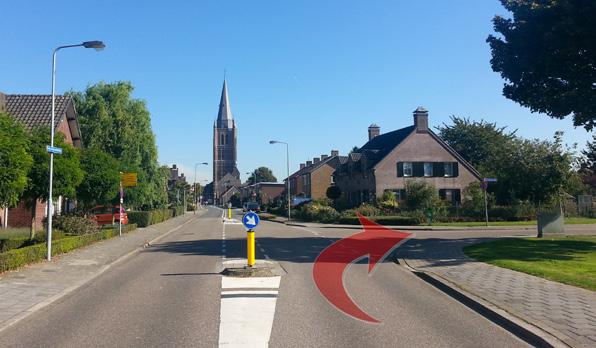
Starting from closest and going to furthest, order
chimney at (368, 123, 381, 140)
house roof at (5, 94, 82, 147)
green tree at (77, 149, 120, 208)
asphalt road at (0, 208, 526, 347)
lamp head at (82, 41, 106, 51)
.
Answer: asphalt road at (0, 208, 526, 347) → lamp head at (82, 41, 106, 51) → green tree at (77, 149, 120, 208) → house roof at (5, 94, 82, 147) → chimney at (368, 123, 381, 140)

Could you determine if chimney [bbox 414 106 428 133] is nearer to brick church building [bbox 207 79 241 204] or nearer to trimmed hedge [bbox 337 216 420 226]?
trimmed hedge [bbox 337 216 420 226]

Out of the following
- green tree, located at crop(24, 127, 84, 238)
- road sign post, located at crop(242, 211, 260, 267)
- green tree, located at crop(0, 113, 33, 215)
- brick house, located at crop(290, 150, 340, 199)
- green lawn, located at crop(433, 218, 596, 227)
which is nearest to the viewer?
road sign post, located at crop(242, 211, 260, 267)

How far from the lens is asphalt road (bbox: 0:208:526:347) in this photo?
20.7ft

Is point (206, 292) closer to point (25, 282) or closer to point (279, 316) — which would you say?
point (279, 316)

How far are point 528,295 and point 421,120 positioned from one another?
4404 cm

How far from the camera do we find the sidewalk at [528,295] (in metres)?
6.61

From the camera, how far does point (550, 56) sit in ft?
56.7

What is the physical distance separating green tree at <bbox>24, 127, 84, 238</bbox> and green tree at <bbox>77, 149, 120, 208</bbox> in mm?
5399

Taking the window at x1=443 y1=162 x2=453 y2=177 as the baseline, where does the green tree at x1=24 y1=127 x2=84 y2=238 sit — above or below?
below

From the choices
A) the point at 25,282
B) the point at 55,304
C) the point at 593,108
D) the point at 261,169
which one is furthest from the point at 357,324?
the point at 261,169

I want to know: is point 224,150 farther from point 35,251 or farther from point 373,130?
point 35,251

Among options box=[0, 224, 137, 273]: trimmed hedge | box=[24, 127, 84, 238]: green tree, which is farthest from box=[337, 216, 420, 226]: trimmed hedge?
box=[24, 127, 84, 238]: green tree

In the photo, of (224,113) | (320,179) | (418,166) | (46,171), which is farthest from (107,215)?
(224,113)

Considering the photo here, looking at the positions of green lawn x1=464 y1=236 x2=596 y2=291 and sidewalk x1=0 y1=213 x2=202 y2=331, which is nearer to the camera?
sidewalk x1=0 y1=213 x2=202 y2=331
